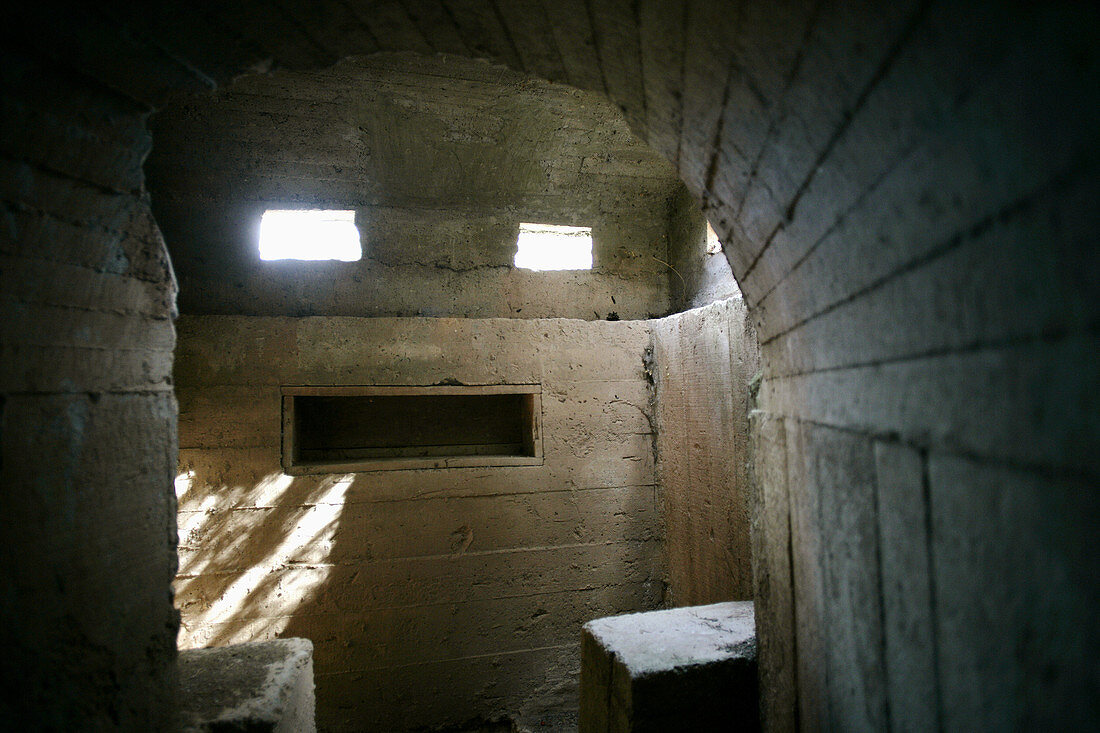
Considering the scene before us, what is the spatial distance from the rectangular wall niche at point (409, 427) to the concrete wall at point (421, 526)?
8cm

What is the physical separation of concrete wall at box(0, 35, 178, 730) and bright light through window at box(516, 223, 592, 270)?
11.3 feet

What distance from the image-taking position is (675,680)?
210cm

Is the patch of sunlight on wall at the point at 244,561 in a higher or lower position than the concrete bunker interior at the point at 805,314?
lower

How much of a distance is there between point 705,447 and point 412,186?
10.2 feet

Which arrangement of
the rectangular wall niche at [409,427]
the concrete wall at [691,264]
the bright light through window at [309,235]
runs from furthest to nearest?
1. the bright light through window at [309,235]
2. the concrete wall at [691,264]
3. the rectangular wall niche at [409,427]

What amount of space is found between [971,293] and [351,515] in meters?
3.84

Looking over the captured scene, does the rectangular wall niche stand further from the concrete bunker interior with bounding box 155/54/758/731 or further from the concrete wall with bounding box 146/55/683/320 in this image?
the concrete wall with bounding box 146/55/683/320

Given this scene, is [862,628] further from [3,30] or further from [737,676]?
[3,30]

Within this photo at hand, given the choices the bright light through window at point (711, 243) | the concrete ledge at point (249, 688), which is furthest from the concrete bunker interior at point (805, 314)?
the bright light through window at point (711, 243)

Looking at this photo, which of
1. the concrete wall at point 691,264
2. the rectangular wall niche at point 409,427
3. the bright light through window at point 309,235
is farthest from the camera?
the bright light through window at point 309,235

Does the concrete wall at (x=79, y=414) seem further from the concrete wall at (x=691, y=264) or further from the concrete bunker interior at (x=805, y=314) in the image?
the concrete wall at (x=691, y=264)

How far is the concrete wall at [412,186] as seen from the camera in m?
3.99

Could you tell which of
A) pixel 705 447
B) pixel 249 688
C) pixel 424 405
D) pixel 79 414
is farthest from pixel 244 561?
pixel 705 447

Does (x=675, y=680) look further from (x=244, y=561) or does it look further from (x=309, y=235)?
(x=309, y=235)
